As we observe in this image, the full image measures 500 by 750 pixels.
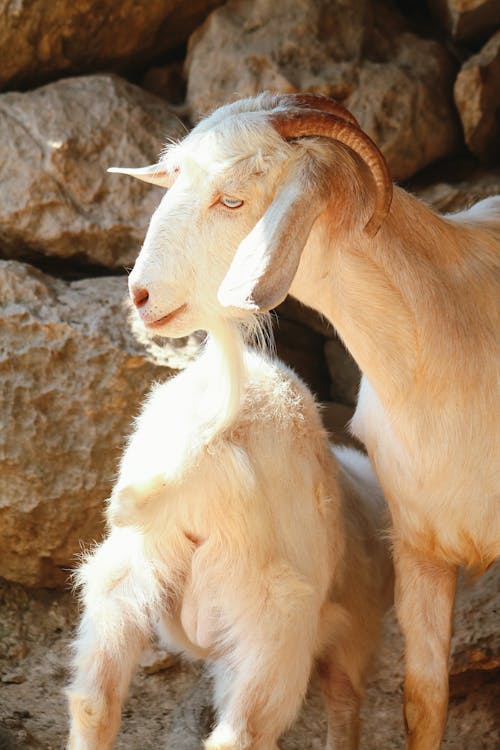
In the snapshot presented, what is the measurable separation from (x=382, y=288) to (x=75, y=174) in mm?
1651

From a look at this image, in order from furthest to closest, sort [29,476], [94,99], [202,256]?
[94,99], [29,476], [202,256]

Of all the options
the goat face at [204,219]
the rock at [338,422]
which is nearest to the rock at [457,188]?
the rock at [338,422]

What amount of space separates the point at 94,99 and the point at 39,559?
165 centimetres

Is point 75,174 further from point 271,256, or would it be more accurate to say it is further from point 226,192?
point 271,256

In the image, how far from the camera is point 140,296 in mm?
2748

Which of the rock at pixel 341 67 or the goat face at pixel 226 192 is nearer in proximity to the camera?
the goat face at pixel 226 192

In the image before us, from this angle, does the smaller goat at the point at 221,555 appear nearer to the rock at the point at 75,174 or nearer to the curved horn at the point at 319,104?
the curved horn at the point at 319,104

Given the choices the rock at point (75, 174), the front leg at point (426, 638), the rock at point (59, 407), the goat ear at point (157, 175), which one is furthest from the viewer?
the rock at point (75, 174)

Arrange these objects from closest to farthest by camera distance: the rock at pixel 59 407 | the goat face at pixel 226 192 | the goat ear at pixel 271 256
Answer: the goat ear at pixel 271 256 < the goat face at pixel 226 192 < the rock at pixel 59 407

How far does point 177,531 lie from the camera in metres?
2.83

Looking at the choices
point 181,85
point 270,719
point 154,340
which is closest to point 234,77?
point 181,85

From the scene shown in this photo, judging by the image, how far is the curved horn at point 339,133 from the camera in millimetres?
2699

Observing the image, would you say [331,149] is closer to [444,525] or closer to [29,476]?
[444,525]

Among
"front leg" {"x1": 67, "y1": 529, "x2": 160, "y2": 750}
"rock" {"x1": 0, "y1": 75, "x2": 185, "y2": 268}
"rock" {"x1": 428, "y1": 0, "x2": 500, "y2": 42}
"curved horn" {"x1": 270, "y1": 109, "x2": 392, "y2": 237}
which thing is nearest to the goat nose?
"curved horn" {"x1": 270, "y1": 109, "x2": 392, "y2": 237}
